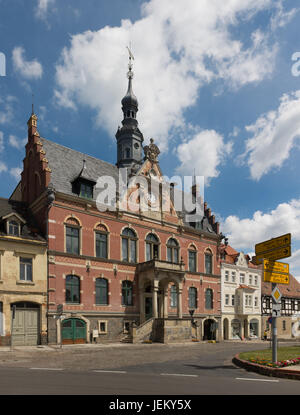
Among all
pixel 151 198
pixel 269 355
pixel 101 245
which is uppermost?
pixel 151 198

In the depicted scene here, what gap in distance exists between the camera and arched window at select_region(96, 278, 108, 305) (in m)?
33.9

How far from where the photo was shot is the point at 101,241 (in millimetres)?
35062

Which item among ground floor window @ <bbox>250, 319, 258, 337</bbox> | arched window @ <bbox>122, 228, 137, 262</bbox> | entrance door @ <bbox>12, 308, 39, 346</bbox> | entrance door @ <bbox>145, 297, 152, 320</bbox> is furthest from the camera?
ground floor window @ <bbox>250, 319, 258, 337</bbox>

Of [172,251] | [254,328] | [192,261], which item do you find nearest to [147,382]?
[172,251]

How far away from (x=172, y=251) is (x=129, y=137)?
18407 mm

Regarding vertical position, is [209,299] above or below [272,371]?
below

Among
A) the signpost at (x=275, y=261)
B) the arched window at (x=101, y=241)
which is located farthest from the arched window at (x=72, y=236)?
the signpost at (x=275, y=261)

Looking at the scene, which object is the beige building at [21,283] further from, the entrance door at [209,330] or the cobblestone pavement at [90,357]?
the entrance door at [209,330]

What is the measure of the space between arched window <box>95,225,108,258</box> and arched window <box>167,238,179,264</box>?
28.2 feet

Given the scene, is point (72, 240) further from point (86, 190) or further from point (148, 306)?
point (148, 306)

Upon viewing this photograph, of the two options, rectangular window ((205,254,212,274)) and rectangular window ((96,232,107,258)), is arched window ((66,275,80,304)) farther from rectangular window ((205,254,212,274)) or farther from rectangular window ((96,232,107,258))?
rectangular window ((205,254,212,274))

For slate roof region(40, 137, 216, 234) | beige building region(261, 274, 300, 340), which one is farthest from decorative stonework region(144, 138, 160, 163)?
beige building region(261, 274, 300, 340)
